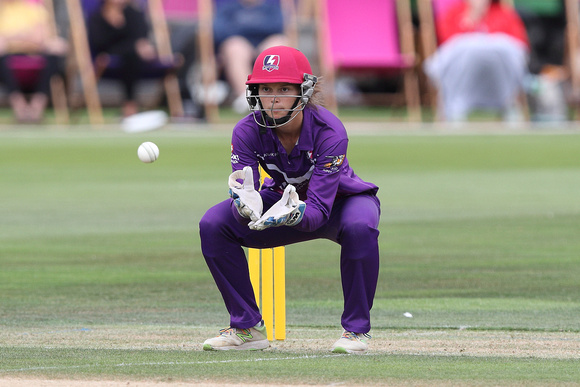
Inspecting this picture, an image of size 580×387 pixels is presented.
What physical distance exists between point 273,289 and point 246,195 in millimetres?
858

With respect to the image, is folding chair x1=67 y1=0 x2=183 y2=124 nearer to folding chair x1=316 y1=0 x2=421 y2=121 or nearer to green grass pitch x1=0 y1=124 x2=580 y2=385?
folding chair x1=316 y1=0 x2=421 y2=121

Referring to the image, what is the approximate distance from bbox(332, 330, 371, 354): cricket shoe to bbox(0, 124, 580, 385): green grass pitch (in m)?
0.09

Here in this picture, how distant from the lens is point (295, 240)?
5.75 metres

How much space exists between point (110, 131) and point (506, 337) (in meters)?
14.9

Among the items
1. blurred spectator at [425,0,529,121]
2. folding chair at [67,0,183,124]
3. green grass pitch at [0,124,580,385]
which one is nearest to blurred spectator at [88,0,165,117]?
folding chair at [67,0,183,124]

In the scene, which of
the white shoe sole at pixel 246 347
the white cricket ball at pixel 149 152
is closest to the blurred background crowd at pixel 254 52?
the white cricket ball at pixel 149 152

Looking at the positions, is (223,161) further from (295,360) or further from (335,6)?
(295,360)

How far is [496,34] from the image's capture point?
22.2 metres

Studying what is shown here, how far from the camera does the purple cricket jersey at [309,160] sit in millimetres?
5477

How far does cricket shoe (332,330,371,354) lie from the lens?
5.50 metres

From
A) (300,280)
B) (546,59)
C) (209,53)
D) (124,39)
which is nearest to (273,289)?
(300,280)

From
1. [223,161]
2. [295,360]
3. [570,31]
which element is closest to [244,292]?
[295,360]

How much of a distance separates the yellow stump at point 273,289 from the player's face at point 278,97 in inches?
30.7

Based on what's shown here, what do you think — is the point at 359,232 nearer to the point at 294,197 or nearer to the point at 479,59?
the point at 294,197
